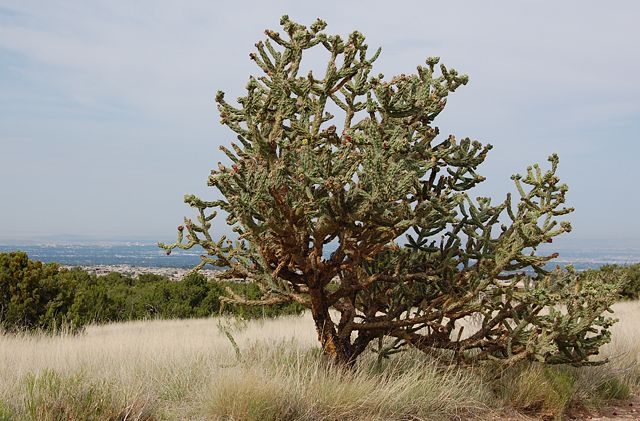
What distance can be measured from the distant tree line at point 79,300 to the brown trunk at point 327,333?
4.22 m

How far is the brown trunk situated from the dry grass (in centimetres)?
22

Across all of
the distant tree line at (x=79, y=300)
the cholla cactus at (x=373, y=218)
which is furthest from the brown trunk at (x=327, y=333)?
the distant tree line at (x=79, y=300)

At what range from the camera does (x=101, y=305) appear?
55.2 ft

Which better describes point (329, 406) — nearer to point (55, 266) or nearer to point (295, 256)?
point (295, 256)

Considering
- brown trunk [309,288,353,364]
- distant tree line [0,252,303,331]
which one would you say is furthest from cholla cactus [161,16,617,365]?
distant tree line [0,252,303,331]

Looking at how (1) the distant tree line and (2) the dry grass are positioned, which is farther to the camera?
(1) the distant tree line

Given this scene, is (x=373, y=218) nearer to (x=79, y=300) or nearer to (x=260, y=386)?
(x=260, y=386)

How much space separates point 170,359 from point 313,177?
3.32 metres

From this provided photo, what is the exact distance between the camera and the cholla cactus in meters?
5.60

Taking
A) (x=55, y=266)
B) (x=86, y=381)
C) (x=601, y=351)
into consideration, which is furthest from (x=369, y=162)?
(x=55, y=266)

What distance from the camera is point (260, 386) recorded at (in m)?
5.50

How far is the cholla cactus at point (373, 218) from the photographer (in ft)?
18.4

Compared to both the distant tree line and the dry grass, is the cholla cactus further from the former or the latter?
the distant tree line

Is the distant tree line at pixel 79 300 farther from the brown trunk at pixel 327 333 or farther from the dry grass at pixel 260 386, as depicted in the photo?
the brown trunk at pixel 327 333
